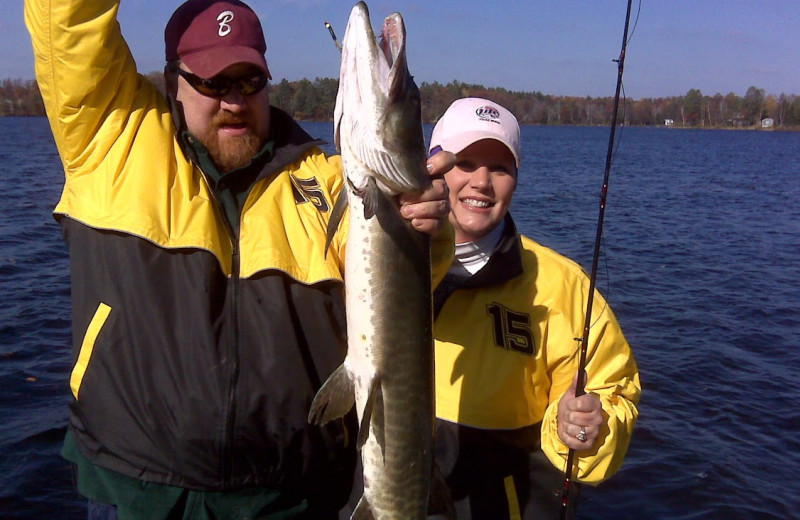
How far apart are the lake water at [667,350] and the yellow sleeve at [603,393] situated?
3917mm

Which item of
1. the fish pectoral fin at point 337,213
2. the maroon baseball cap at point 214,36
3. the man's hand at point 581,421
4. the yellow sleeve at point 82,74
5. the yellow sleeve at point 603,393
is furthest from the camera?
the maroon baseball cap at point 214,36

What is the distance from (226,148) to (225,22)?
59 cm

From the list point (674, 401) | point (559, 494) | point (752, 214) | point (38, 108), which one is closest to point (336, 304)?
point (559, 494)

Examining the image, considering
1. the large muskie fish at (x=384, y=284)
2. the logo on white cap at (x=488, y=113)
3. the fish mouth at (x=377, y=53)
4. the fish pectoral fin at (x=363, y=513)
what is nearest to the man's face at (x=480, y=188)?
the logo on white cap at (x=488, y=113)

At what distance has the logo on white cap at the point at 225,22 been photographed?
3.18 m

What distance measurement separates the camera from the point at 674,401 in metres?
9.10

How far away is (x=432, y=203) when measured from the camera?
2639 mm

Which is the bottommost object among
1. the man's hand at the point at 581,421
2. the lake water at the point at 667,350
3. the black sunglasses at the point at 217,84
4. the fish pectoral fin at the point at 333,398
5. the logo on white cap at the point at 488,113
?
the lake water at the point at 667,350

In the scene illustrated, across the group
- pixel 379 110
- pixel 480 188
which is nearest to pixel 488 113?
pixel 480 188

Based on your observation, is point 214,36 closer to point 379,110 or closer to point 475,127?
point 379,110

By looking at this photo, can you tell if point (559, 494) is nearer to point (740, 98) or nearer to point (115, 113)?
point (115, 113)

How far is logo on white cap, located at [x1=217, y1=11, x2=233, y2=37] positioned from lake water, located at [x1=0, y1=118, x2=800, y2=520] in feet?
15.7

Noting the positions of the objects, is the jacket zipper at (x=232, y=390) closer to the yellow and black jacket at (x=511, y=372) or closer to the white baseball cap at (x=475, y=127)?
the yellow and black jacket at (x=511, y=372)

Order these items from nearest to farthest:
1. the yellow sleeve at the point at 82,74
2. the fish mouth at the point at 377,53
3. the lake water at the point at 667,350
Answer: the fish mouth at the point at 377,53 → the yellow sleeve at the point at 82,74 → the lake water at the point at 667,350
